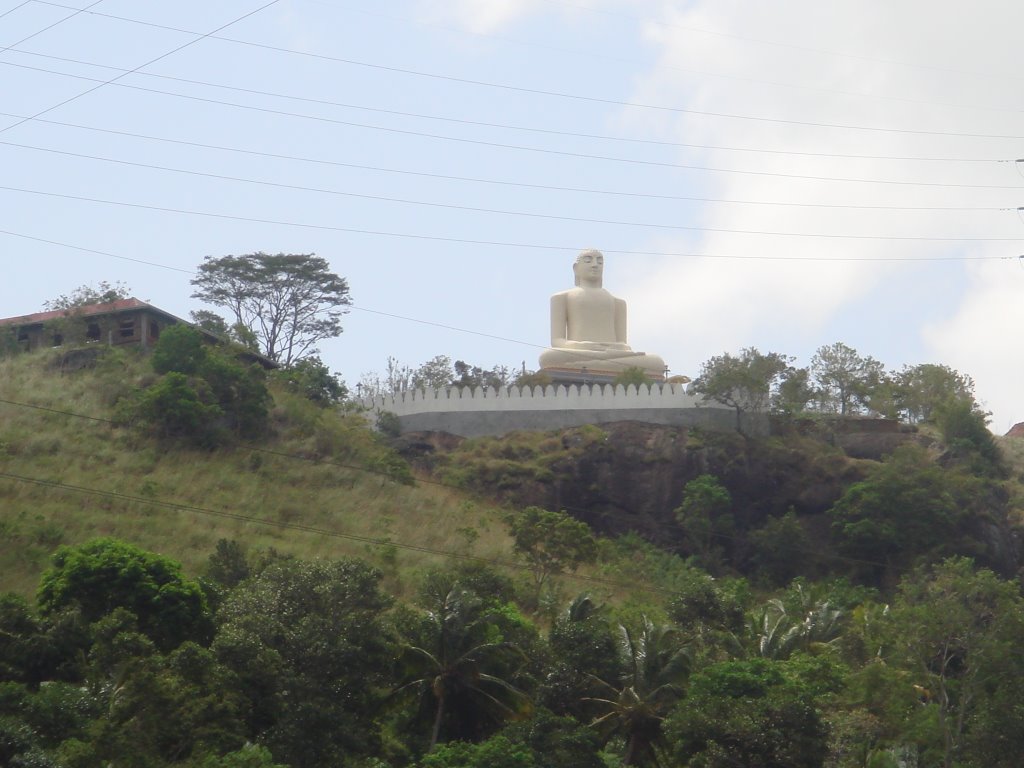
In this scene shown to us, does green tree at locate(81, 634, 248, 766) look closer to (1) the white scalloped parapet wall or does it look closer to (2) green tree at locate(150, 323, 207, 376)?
(2) green tree at locate(150, 323, 207, 376)

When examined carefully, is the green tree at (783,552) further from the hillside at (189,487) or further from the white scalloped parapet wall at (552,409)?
the hillside at (189,487)

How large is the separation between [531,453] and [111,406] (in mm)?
11721

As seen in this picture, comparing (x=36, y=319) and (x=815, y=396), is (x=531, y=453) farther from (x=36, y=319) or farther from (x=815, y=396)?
(x=36, y=319)

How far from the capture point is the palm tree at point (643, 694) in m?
27.7

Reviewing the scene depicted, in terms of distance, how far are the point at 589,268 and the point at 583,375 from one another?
5324 millimetres

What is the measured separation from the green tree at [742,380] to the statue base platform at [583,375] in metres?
5.89

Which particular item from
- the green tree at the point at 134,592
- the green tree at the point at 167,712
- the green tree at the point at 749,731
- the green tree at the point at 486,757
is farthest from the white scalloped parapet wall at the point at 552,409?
the green tree at the point at 167,712

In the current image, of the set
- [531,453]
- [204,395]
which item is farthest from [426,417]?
[204,395]

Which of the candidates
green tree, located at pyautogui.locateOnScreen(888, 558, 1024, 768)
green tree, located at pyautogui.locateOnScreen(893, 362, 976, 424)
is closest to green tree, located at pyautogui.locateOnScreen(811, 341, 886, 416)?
green tree, located at pyautogui.locateOnScreen(893, 362, 976, 424)

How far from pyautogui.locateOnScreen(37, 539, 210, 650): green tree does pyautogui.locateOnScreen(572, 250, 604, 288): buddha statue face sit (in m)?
31.3

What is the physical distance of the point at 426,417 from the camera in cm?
5031

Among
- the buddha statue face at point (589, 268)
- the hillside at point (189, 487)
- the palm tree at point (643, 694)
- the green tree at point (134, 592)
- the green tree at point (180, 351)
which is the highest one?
the buddha statue face at point (589, 268)

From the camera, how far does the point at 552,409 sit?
163 feet

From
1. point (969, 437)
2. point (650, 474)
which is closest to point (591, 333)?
point (650, 474)
